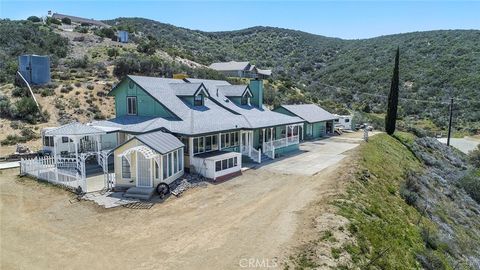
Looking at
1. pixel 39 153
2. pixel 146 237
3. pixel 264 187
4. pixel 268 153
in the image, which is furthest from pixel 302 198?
pixel 39 153

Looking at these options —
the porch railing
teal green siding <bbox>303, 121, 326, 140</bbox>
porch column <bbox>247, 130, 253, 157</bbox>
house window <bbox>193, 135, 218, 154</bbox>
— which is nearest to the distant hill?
teal green siding <bbox>303, 121, 326, 140</bbox>

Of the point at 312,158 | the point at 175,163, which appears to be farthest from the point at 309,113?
the point at 175,163

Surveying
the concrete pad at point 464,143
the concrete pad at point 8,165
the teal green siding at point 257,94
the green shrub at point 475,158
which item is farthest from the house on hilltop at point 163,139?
the concrete pad at point 464,143

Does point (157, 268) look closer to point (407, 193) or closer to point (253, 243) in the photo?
point (253, 243)

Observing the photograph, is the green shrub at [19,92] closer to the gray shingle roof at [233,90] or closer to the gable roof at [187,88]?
the gable roof at [187,88]

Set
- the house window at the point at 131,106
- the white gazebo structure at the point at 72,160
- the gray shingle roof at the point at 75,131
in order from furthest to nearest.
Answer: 1. the house window at the point at 131,106
2. the gray shingle roof at the point at 75,131
3. the white gazebo structure at the point at 72,160

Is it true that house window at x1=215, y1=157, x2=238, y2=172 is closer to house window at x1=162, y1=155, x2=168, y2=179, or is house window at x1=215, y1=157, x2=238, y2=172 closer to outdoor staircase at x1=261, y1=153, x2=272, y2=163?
house window at x1=162, y1=155, x2=168, y2=179

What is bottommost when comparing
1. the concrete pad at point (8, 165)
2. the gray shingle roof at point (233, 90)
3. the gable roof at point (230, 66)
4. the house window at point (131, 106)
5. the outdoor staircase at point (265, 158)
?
the outdoor staircase at point (265, 158)
